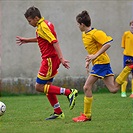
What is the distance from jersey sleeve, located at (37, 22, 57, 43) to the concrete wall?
6.32 metres

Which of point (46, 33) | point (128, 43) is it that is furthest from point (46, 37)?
point (128, 43)

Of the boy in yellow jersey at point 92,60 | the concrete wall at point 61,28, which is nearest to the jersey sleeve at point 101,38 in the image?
the boy in yellow jersey at point 92,60

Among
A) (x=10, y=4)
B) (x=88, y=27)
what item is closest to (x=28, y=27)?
(x=10, y=4)

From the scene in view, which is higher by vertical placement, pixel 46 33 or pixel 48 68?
pixel 46 33

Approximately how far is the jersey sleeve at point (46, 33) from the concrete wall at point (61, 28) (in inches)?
249

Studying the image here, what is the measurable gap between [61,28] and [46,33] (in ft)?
21.3

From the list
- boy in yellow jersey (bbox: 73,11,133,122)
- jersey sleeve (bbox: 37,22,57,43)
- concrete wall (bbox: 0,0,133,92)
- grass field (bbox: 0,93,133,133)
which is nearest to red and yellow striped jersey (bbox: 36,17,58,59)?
jersey sleeve (bbox: 37,22,57,43)

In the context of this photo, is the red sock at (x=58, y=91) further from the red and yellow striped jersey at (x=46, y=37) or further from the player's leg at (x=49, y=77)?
the red and yellow striped jersey at (x=46, y=37)

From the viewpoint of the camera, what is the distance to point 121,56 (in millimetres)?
14031

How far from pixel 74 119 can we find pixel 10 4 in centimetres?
702

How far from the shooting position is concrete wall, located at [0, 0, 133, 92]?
13.8 meters

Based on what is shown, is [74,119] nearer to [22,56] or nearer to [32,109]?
[32,109]

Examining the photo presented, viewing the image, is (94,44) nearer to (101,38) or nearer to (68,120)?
(101,38)

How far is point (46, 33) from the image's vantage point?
743 centimetres
